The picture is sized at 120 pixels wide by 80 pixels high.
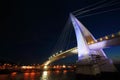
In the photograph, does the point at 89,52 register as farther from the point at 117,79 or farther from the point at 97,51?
the point at 117,79

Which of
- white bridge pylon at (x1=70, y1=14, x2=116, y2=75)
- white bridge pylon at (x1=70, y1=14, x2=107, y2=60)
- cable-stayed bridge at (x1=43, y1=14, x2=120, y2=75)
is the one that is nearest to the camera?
cable-stayed bridge at (x1=43, y1=14, x2=120, y2=75)

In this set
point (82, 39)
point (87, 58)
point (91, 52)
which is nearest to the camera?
point (87, 58)

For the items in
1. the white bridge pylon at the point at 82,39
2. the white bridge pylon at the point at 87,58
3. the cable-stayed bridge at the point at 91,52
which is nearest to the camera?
the cable-stayed bridge at the point at 91,52

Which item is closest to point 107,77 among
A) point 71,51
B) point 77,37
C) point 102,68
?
point 102,68

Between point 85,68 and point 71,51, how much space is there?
50.6ft

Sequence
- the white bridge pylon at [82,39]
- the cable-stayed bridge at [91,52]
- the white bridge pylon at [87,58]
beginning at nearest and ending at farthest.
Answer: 1. the cable-stayed bridge at [91,52]
2. the white bridge pylon at [87,58]
3. the white bridge pylon at [82,39]

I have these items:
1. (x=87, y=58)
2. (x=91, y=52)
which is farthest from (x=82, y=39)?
(x=87, y=58)

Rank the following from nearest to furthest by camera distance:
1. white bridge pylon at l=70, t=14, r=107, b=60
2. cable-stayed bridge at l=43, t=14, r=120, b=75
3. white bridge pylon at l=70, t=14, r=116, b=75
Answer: cable-stayed bridge at l=43, t=14, r=120, b=75, white bridge pylon at l=70, t=14, r=116, b=75, white bridge pylon at l=70, t=14, r=107, b=60

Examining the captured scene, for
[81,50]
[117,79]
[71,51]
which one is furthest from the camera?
[71,51]

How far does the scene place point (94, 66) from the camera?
121 ft

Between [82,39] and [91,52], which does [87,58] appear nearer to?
[91,52]

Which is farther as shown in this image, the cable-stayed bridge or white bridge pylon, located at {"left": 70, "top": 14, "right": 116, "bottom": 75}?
white bridge pylon, located at {"left": 70, "top": 14, "right": 116, "bottom": 75}

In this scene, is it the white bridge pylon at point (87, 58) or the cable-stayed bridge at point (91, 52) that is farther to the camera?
the white bridge pylon at point (87, 58)

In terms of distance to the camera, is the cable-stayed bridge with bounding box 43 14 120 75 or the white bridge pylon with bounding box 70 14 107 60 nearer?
the cable-stayed bridge with bounding box 43 14 120 75
